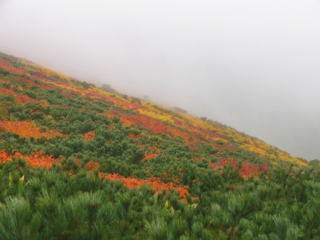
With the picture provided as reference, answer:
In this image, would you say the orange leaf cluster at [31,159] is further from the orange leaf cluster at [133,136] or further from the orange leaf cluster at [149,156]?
the orange leaf cluster at [133,136]

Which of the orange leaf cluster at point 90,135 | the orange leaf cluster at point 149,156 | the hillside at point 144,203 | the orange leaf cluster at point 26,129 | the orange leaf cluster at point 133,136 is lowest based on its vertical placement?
the orange leaf cluster at point 26,129

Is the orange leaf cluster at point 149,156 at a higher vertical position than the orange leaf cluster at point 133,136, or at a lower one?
lower

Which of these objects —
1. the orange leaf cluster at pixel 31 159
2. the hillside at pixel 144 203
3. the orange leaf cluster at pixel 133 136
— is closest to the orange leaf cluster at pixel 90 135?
the hillside at pixel 144 203

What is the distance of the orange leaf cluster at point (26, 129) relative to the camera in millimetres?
13570

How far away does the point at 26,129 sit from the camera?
14.7 meters

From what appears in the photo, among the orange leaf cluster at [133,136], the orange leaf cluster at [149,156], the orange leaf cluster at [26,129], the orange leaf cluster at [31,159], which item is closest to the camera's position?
the orange leaf cluster at [31,159]

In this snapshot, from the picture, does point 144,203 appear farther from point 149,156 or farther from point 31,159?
point 149,156

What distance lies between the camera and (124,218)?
8.82 ft

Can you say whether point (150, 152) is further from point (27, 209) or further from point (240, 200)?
point (27, 209)

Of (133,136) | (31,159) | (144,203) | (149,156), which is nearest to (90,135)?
(133,136)

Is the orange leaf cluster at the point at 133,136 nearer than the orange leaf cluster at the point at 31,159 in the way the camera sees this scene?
No

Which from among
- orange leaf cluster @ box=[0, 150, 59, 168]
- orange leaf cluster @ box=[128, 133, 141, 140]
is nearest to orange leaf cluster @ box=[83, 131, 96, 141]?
orange leaf cluster @ box=[128, 133, 141, 140]

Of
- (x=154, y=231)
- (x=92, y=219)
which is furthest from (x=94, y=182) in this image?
(x=154, y=231)

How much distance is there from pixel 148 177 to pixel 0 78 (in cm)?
2132
